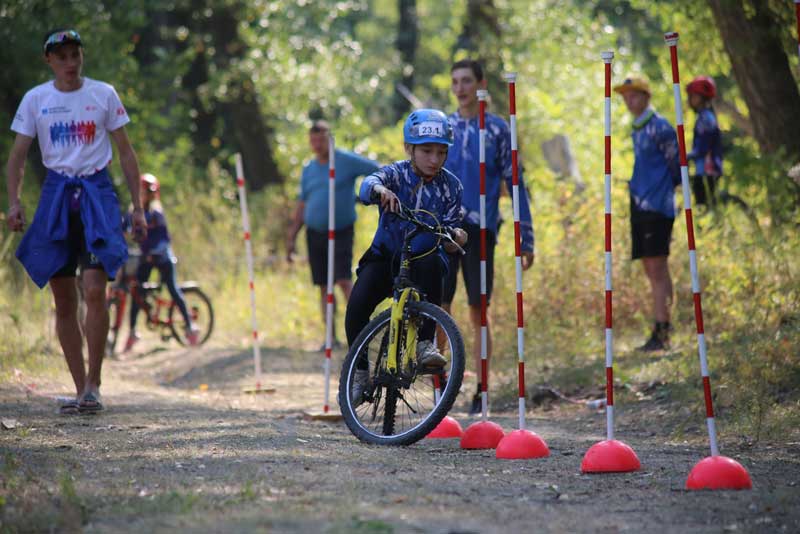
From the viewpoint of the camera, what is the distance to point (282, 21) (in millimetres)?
23125

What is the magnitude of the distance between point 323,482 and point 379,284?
187cm

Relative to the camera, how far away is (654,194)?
1005 centimetres

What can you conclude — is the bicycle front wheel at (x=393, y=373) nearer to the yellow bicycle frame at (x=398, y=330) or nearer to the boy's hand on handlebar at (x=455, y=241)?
the yellow bicycle frame at (x=398, y=330)

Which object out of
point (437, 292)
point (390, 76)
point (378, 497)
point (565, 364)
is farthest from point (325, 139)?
point (390, 76)

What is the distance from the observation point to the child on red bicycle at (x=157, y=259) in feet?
43.9

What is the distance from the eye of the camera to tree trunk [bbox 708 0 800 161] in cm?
965

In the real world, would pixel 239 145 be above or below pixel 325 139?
above

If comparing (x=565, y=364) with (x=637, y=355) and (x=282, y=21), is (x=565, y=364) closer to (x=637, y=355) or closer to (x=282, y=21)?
(x=637, y=355)

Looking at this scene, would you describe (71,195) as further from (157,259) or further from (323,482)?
(157,259)

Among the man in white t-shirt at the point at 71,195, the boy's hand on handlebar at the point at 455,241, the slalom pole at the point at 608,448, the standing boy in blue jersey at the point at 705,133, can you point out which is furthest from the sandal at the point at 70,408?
the standing boy in blue jersey at the point at 705,133

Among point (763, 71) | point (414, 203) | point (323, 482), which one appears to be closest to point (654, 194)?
point (763, 71)

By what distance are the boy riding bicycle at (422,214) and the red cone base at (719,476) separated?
1.69m

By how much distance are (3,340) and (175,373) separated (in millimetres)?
2164

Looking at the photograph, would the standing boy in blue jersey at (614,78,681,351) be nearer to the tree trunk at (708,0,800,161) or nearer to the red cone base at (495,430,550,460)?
the tree trunk at (708,0,800,161)
